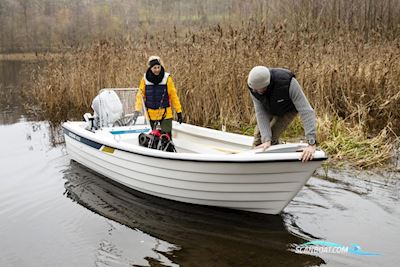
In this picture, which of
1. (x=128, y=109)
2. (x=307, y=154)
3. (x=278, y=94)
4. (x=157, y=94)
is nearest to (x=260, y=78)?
(x=278, y=94)

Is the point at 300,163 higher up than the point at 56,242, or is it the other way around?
the point at 300,163

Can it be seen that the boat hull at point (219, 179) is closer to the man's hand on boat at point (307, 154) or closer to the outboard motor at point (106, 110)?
the man's hand on boat at point (307, 154)

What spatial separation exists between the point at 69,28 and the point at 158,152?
2988cm

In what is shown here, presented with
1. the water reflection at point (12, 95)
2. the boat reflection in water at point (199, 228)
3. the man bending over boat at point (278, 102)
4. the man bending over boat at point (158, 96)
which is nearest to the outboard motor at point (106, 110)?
the man bending over boat at point (158, 96)

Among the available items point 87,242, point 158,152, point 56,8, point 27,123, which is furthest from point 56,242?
point 56,8

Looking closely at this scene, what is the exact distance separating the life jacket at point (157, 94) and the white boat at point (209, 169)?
0.53 meters

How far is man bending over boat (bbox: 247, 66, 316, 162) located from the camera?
13.3ft

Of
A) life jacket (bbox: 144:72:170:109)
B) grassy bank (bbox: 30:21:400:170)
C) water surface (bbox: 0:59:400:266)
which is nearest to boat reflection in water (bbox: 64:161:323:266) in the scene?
water surface (bbox: 0:59:400:266)

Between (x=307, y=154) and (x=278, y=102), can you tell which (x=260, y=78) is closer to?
(x=278, y=102)

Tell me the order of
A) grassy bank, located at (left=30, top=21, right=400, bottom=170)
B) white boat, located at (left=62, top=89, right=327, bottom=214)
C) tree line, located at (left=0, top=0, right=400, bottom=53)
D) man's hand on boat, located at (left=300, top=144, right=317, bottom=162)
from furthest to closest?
tree line, located at (left=0, top=0, right=400, bottom=53) → grassy bank, located at (left=30, top=21, right=400, bottom=170) → white boat, located at (left=62, top=89, right=327, bottom=214) → man's hand on boat, located at (left=300, top=144, right=317, bottom=162)

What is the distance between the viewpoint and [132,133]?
20.7 ft

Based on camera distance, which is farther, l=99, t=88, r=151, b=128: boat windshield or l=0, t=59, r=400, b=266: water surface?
l=99, t=88, r=151, b=128: boat windshield

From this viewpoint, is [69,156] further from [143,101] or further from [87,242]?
[87,242]

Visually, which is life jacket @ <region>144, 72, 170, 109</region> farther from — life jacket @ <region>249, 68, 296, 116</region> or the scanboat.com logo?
the scanboat.com logo
